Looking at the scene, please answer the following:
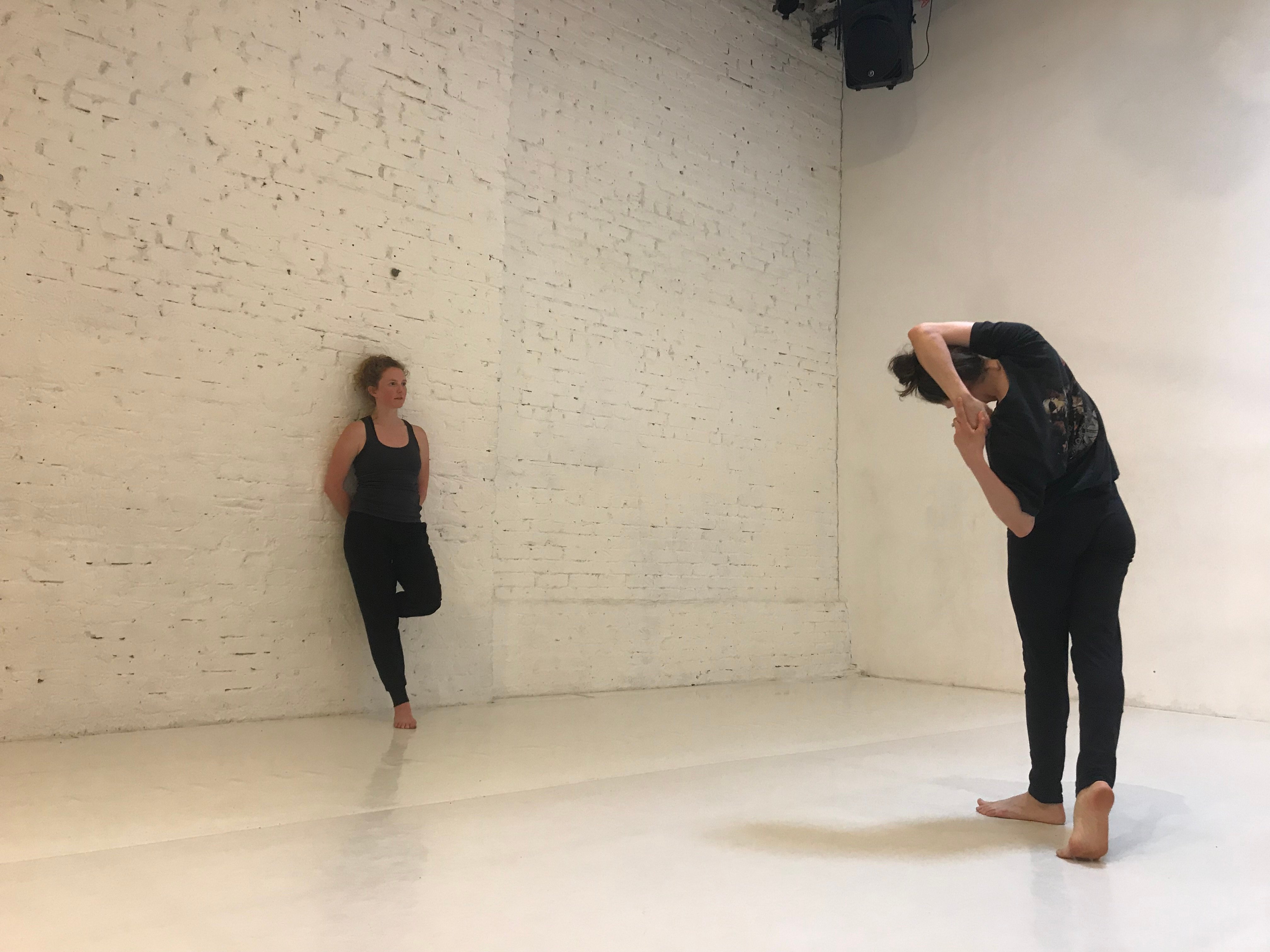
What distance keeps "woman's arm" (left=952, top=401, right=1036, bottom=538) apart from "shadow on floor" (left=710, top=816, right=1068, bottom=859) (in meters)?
0.73

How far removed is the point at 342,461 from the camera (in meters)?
4.02

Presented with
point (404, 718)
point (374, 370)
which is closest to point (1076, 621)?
point (404, 718)

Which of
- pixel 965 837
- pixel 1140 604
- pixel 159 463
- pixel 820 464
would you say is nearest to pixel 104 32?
pixel 159 463

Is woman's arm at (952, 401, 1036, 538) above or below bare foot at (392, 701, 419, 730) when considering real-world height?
above

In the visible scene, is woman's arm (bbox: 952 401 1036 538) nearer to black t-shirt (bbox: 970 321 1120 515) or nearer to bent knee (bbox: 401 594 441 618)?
black t-shirt (bbox: 970 321 1120 515)

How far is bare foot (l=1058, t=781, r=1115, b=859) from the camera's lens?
6.88 feet

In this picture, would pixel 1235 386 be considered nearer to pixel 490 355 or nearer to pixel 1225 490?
pixel 1225 490

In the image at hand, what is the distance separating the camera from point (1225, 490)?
459 cm

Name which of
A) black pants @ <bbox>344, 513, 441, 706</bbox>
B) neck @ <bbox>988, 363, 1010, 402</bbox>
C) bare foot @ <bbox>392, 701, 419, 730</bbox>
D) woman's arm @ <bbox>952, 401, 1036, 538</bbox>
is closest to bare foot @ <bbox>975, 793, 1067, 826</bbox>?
woman's arm @ <bbox>952, 401, 1036, 538</bbox>

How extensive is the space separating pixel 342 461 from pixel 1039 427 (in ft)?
9.26

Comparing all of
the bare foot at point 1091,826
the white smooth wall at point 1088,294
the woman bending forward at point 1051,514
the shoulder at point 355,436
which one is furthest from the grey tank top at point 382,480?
the white smooth wall at point 1088,294

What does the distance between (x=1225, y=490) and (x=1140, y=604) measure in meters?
0.69

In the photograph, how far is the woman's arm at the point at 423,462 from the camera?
421cm

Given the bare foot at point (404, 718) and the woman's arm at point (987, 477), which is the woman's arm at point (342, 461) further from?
the woman's arm at point (987, 477)
